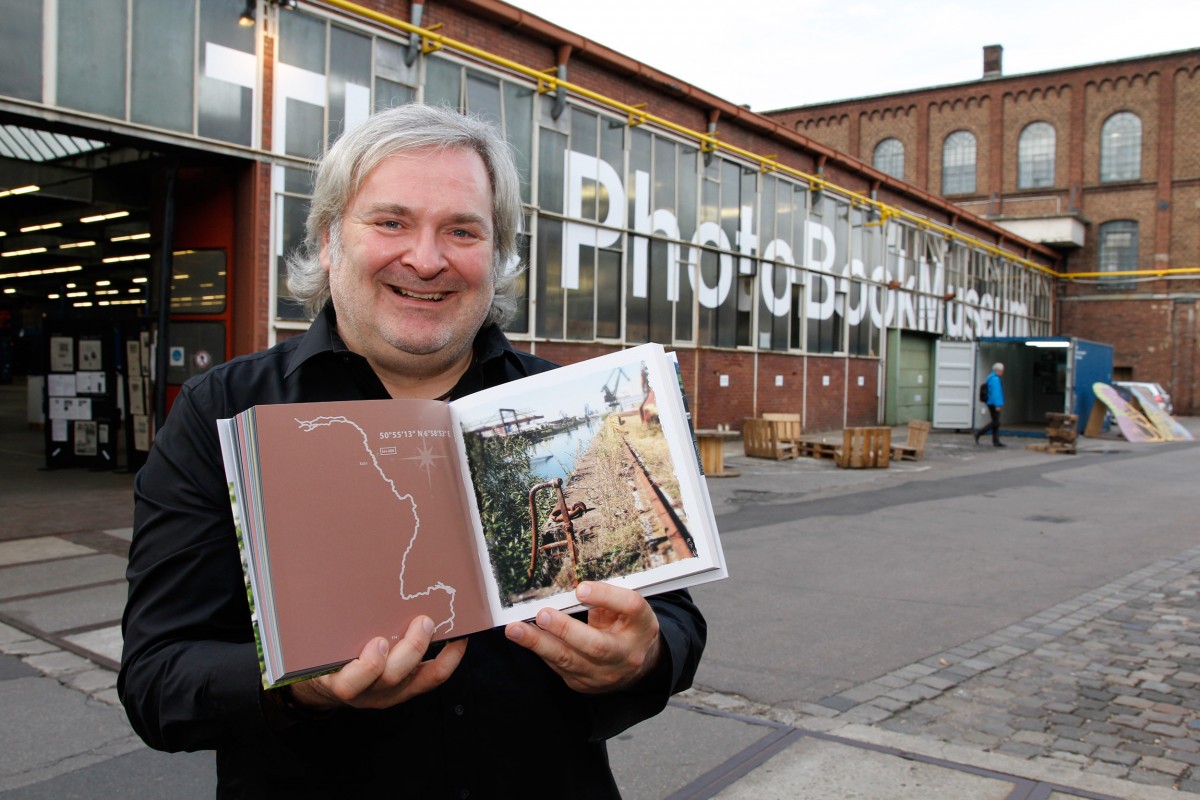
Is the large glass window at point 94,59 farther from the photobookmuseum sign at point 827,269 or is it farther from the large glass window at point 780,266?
the large glass window at point 780,266

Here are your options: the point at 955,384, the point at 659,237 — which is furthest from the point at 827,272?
the point at 659,237

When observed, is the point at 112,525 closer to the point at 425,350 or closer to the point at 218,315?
the point at 218,315

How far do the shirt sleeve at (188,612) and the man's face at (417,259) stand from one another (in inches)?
13.8

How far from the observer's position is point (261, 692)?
1.35 meters

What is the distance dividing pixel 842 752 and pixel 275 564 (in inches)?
133

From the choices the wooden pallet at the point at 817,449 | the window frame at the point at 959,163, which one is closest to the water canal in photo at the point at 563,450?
the wooden pallet at the point at 817,449

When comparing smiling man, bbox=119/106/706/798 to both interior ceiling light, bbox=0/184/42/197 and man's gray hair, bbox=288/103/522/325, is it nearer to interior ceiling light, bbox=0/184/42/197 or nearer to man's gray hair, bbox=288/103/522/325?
man's gray hair, bbox=288/103/522/325

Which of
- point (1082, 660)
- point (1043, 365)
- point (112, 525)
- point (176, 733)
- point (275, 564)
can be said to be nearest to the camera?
point (275, 564)

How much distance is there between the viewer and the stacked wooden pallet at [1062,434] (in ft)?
68.0

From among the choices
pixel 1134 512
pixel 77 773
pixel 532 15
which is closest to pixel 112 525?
pixel 77 773

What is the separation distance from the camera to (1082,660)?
213 inches

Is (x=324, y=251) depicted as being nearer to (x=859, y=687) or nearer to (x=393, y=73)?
(x=859, y=687)

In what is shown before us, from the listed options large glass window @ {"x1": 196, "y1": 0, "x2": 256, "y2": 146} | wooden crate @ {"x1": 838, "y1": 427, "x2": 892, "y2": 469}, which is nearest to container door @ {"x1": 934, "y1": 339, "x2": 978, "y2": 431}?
wooden crate @ {"x1": 838, "y1": 427, "x2": 892, "y2": 469}

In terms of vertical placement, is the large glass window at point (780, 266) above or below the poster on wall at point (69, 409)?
above
